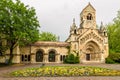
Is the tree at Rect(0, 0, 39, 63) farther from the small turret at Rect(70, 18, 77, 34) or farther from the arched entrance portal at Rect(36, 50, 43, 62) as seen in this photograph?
the small turret at Rect(70, 18, 77, 34)

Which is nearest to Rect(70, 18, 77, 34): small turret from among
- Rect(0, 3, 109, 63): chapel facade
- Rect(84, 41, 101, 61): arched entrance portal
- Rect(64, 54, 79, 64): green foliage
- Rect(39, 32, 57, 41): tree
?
Rect(0, 3, 109, 63): chapel facade

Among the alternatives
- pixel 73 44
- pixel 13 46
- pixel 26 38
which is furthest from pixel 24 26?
pixel 73 44

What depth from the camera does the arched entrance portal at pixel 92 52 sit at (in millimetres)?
58553

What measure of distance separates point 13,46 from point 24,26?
6.53m

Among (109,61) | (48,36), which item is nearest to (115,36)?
(109,61)

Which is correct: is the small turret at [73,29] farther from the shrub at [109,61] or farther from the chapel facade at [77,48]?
the shrub at [109,61]

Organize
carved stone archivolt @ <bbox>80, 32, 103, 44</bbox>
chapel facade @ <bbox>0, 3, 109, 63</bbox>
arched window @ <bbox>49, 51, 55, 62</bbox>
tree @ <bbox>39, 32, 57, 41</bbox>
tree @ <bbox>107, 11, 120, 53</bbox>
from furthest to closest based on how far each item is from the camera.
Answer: tree @ <bbox>39, 32, 57, 41</bbox>, tree @ <bbox>107, 11, 120, 53</bbox>, carved stone archivolt @ <bbox>80, 32, 103, 44</bbox>, arched window @ <bbox>49, 51, 55, 62</bbox>, chapel facade @ <bbox>0, 3, 109, 63</bbox>

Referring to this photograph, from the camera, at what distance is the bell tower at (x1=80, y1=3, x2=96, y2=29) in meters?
60.6

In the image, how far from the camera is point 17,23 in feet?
150

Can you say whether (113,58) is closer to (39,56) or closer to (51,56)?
(51,56)

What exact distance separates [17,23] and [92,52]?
22.9 m

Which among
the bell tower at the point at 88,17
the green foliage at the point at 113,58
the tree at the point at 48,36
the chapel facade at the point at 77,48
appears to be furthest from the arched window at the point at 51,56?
the tree at the point at 48,36

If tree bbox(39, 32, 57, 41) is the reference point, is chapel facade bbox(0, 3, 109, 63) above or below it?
below

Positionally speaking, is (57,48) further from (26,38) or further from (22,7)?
(22,7)
